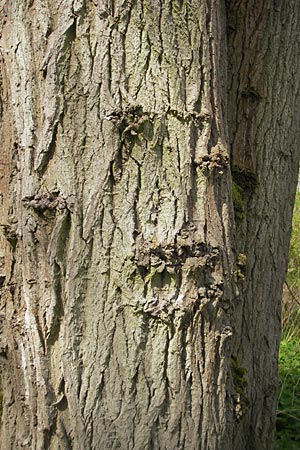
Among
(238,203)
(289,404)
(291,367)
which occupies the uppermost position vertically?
(238,203)

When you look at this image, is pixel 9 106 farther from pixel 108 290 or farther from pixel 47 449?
pixel 47 449

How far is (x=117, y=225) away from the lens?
5.85ft

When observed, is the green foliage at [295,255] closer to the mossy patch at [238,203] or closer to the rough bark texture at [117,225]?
the mossy patch at [238,203]

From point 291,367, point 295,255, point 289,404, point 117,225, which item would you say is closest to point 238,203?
point 117,225

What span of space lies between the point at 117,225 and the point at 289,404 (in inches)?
117

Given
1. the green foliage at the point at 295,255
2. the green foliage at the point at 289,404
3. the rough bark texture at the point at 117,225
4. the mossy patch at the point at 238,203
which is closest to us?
the rough bark texture at the point at 117,225

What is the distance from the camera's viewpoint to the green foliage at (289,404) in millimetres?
3624

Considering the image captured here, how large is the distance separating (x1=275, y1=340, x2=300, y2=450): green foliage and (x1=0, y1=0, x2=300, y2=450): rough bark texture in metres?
1.94

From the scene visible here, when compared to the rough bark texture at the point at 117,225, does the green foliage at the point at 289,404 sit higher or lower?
lower

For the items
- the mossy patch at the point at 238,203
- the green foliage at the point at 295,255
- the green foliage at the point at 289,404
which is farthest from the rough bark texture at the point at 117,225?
the green foliage at the point at 295,255

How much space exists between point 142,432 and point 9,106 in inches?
48.8

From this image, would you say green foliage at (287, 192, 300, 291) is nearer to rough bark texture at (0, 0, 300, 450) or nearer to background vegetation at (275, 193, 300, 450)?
background vegetation at (275, 193, 300, 450)

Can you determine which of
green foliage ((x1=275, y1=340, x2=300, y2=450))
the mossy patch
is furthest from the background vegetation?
the mossy patch

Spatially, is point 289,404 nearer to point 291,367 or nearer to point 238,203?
point 291,367
